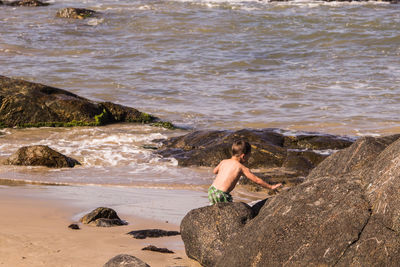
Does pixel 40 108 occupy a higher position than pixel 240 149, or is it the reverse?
pixel 240 149

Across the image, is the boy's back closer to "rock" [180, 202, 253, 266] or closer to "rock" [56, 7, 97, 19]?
"rock" [180, 202, 253, 266]

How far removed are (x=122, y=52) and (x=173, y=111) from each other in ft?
32.6

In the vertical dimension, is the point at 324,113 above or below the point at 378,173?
below

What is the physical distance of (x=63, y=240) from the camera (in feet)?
22.5

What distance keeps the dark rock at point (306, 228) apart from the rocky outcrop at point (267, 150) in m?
4.76

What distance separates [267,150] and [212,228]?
18.7 feet

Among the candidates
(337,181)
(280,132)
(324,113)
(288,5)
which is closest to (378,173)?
(337,181)

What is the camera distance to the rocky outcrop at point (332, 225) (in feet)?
16.4

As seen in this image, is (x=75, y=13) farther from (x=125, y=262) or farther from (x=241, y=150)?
(x=125, y=262)

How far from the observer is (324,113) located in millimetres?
17094


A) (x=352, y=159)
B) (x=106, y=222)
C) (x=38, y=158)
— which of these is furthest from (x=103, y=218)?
(x=38, y=158)

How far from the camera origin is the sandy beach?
247 inches

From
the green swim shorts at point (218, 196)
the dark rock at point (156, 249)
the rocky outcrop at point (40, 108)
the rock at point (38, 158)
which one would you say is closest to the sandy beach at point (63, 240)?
the dark rock at point (156, 249)

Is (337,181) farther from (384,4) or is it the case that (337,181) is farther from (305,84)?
(384,4)
